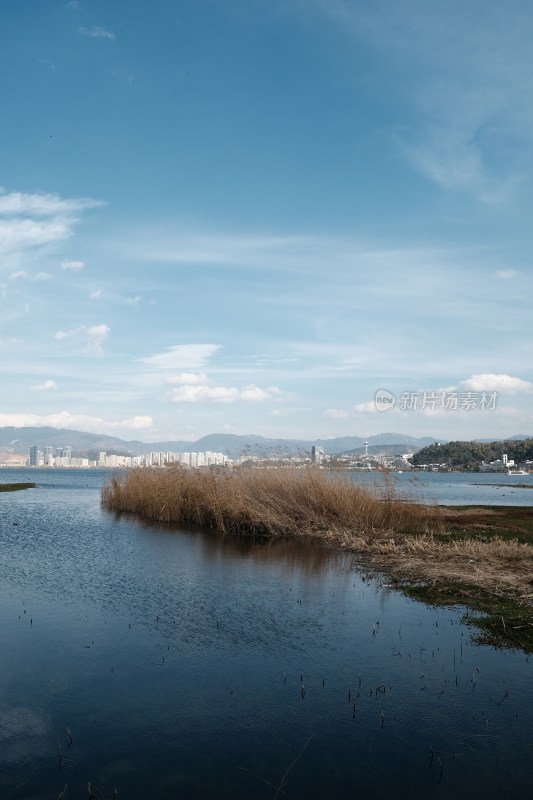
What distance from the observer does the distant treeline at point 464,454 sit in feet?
559

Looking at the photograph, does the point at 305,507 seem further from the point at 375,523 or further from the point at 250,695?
the point at 250,695

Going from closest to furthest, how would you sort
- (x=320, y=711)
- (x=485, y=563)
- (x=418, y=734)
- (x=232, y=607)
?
(x=418, y=734), (x=320, y=711), (x=232, y=607), (x=485, y=563)

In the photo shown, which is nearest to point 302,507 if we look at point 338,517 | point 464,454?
point 338,517

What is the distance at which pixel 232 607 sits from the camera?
472 inches

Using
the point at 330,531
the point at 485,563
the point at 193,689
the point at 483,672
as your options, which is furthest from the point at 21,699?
the point at 330,531

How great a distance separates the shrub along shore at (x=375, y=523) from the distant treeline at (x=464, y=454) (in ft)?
463

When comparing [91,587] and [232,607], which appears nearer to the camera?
[232,607]

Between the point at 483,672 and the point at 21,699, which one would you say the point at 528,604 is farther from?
the point at 21,699

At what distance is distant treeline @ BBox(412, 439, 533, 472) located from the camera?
17038 centimetres

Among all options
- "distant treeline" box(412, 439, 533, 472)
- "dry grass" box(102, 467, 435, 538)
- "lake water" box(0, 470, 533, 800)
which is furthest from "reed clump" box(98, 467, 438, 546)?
"distant treeline" box(412, 439, 533, 472)

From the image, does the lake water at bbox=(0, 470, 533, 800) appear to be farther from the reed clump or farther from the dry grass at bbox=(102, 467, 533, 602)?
the reed clump

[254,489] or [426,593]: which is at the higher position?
[254,489]

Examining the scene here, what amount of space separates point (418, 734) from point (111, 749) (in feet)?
10.2

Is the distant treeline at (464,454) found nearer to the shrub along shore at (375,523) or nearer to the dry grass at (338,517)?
the shrub along shore at (375,523)
